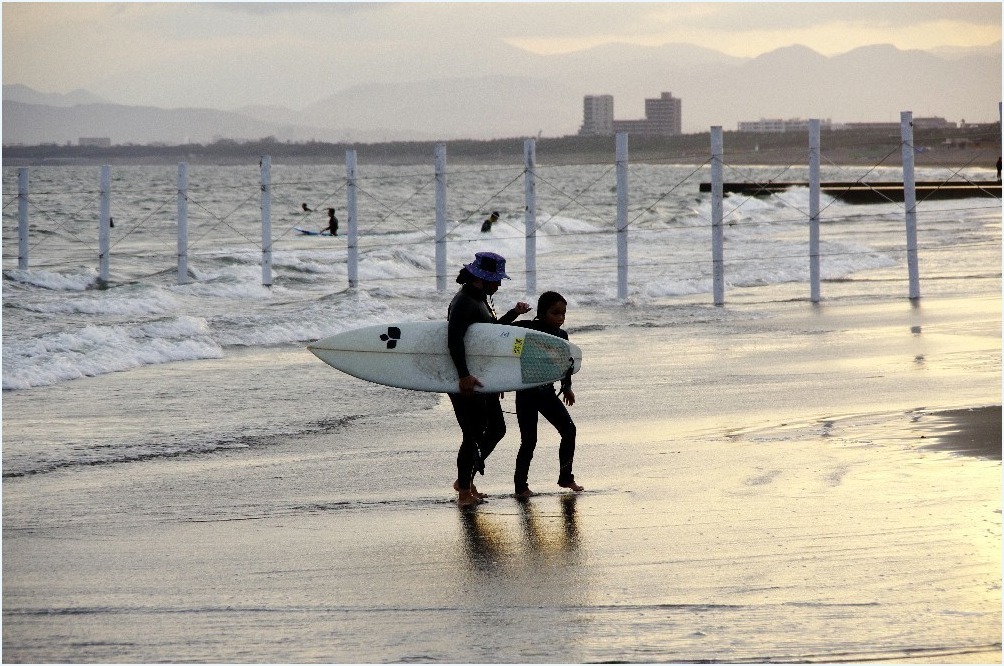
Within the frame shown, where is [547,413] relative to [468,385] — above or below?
below

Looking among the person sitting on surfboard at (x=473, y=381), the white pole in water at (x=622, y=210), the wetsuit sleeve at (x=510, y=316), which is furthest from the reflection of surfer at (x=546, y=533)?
the white pole in water at (x=622, y=210)

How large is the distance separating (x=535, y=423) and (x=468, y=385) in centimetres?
53

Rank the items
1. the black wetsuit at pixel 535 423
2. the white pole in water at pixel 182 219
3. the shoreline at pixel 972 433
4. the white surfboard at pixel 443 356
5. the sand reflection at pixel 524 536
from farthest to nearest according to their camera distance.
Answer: the white pole in water at pixel 182 219 < the shoreline at pixel 972 433 < the white surfboard at pixel 443 356 < the black wetsuit at pixel 535 423 < the sand reflection at pixel 524 536

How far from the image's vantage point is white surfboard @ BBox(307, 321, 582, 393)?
7.52 m

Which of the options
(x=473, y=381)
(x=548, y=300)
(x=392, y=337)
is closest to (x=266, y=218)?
(x=392, y=337)

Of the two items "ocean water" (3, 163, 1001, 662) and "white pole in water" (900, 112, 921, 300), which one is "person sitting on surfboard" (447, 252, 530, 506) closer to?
"ocean water" (3, 163, 1001, 662)

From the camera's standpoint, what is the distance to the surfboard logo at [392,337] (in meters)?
8.22

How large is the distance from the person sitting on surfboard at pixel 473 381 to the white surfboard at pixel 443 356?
0.35 ft

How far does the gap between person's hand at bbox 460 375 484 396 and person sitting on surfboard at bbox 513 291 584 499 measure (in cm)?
37

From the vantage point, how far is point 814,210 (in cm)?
1900

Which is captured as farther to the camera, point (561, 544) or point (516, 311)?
point (516, 311)

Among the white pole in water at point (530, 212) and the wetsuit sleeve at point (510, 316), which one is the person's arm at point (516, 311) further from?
the white pole in water at point (530, 212)

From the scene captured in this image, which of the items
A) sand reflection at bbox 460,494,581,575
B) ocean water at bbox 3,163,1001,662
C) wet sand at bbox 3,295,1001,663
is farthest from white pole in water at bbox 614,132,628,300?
sand reflection at bbox 460,494,581,575

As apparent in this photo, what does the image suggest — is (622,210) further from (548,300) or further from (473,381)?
(473,381)
